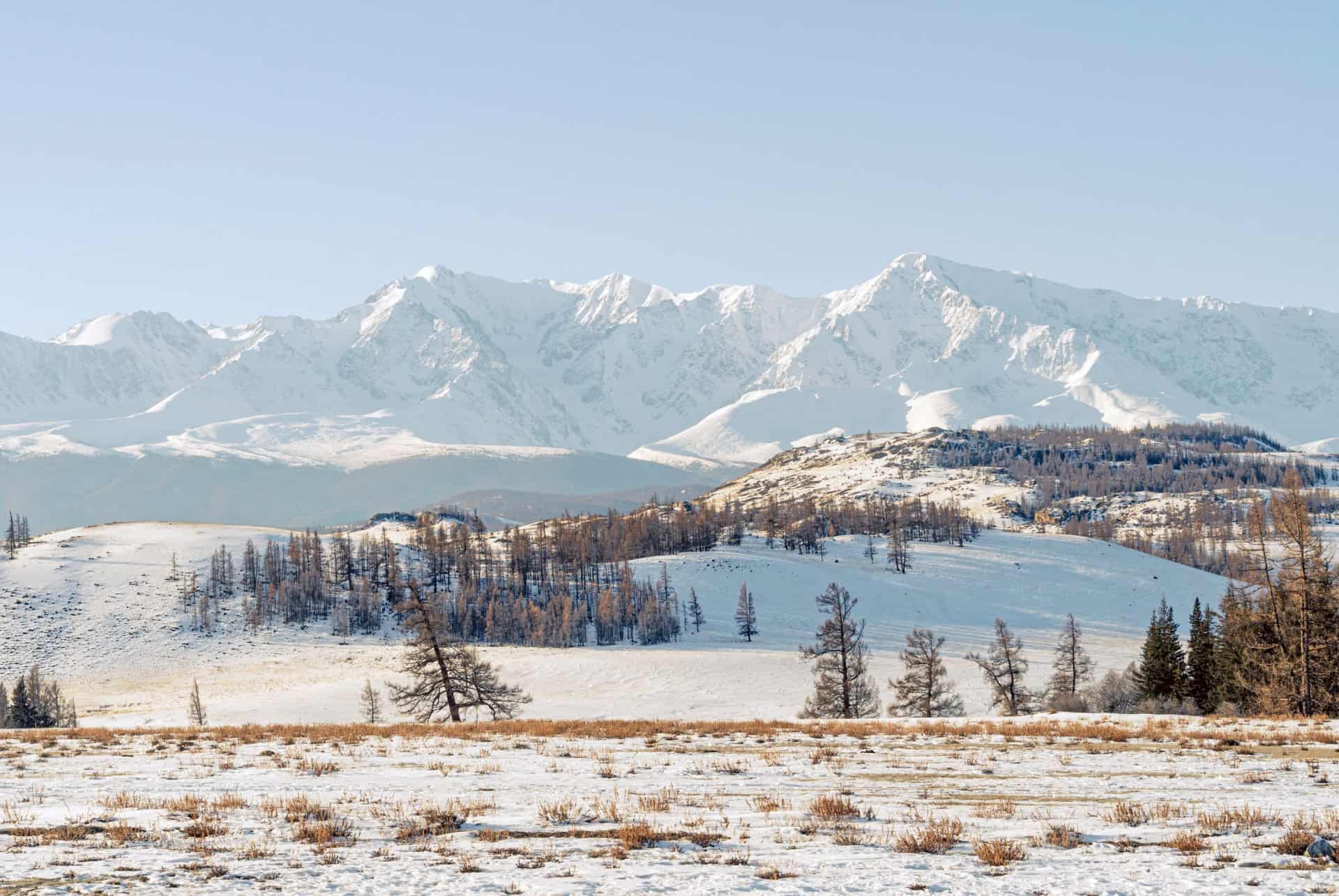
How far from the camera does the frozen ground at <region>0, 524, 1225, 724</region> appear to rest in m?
107

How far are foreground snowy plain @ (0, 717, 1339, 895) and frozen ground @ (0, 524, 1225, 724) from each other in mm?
58215

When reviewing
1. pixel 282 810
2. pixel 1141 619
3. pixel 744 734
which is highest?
pixel 282 810

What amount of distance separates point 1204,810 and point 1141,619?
176106 millimetres

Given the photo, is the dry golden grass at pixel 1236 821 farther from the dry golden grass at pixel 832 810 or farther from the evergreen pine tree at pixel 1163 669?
the evergreen pine tree at pixel 1163 669

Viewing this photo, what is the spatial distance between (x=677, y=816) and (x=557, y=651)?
130 metres

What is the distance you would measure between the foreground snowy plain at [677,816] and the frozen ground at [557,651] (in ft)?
191

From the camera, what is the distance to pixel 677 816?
18.9m

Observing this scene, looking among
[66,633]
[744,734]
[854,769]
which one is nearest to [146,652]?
[66,633]

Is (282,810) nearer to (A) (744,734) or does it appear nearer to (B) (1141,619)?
(A) (744,734)

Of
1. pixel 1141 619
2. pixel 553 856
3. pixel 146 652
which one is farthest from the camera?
pixel 1141 619

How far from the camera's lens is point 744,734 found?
35062mm

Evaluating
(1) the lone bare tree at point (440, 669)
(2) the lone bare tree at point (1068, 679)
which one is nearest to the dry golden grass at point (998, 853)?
(1) the lone bare tree at point (440, 669)

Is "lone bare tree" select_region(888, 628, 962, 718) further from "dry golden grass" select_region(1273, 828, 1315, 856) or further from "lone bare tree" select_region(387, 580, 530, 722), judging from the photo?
"dry golden grass" select_region(1273, 828, 1315, 856)

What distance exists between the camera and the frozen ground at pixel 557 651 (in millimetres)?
106625
